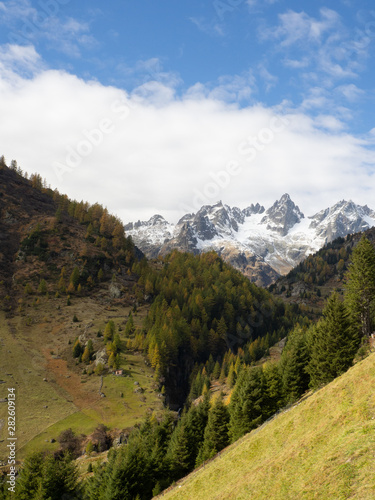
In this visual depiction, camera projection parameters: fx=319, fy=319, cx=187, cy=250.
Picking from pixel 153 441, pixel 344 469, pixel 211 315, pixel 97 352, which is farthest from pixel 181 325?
pixel 344 469

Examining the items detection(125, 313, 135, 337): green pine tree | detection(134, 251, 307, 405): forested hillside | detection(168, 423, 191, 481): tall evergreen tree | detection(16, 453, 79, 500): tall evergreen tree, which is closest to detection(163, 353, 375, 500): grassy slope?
detection(16, 453, 79, 500): tall evergreen tree

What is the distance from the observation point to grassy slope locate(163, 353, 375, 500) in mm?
19028

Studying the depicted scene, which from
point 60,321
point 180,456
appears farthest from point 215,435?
point 60,321

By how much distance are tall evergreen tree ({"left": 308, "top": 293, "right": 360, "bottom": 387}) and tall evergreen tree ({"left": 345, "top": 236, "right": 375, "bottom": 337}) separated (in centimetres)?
692

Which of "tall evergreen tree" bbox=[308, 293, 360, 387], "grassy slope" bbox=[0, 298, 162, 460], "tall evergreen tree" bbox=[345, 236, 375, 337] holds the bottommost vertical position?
"grassy slope" bbox=[0, 298, 162, 460]

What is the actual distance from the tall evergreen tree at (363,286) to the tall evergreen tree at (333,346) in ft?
22.7

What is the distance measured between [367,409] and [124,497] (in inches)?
1281

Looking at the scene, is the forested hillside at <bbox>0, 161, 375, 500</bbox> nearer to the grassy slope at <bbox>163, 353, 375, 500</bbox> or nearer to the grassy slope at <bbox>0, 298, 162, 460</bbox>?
the grassy slope at <bbox>0, 298, 162, 460</bbox>

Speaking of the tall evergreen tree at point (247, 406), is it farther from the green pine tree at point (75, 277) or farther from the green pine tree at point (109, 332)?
the green pine tree at point (75, 277)

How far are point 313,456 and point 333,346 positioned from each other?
2567 cm

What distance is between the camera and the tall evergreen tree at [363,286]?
179 feet

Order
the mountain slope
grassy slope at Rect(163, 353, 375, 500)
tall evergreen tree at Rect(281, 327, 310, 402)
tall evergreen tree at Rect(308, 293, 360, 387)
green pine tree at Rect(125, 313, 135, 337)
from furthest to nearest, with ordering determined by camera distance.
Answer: green pine tree at Rect(125, 313, 135, 337)
the mountain slope
tall evergreen tree at Rect(281, 327, 310, 402)
tall evergreen tree at Rect(308, 293, 360, 387)
grassy slope at Rect(163, 353, 375, 500)

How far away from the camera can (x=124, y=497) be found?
40.1 m

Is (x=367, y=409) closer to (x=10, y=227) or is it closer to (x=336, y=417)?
(x=336, y=417)
